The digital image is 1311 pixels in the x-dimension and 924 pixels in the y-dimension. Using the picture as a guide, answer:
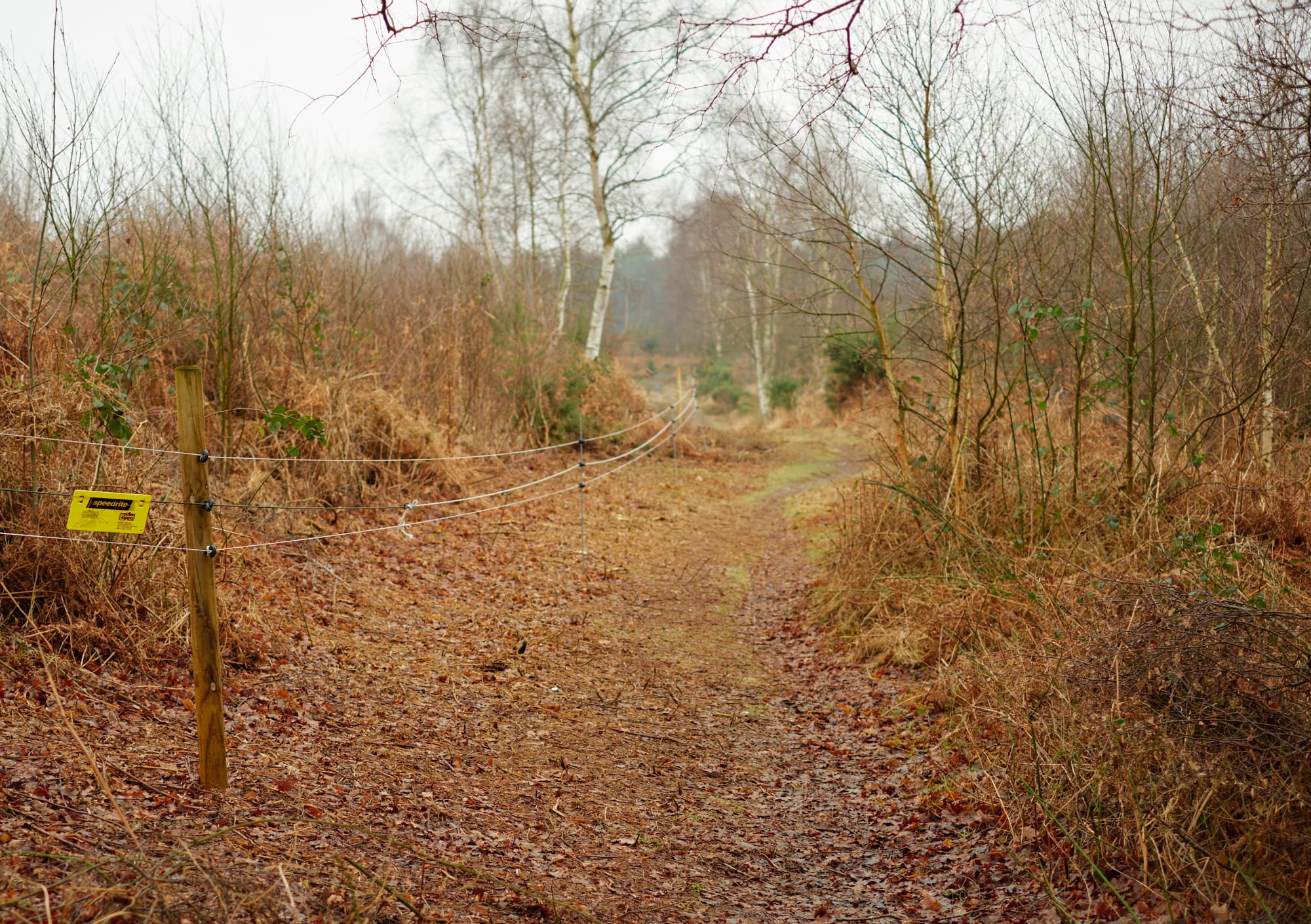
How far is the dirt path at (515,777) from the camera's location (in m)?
3.31

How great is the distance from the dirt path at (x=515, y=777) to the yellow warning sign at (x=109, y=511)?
1.01m

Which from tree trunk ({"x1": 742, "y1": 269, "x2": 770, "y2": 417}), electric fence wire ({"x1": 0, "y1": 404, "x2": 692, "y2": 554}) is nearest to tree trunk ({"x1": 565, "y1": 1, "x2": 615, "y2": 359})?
electric fence wire ({"x1": 0, "y1": 404, "x2": 692, "y2": 554})

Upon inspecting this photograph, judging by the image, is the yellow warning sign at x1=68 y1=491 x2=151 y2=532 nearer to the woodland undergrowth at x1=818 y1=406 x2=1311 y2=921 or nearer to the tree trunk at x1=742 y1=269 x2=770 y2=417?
the woodland undergrowth at x1=818 y1=406 x2=1311 y2=921

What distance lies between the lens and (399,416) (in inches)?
420

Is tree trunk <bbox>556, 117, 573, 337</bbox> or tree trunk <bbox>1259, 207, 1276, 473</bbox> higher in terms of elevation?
tree trunk <bbox>556, 117, 573, 337</bbox>

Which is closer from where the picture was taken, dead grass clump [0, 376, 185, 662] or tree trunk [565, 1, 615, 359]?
dead grass clump [0, 376, 185, 662]

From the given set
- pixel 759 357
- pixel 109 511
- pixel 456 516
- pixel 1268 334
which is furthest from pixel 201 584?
pixel 759 357

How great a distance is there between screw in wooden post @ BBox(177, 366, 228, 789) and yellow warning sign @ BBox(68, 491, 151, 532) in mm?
167

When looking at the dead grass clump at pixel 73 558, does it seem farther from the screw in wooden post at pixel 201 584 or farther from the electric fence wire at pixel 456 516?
the screw in wooden post at pixel 201 584

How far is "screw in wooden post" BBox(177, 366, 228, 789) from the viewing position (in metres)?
3.69

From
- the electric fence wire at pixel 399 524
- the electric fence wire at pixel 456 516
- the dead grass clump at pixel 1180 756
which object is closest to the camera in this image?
the dead grass clump at pixel 1180 756

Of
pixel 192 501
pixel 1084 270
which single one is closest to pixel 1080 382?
pixel 1084 270

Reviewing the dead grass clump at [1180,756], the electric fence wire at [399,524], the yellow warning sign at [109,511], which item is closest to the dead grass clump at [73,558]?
the electric fence wire at [399,524]

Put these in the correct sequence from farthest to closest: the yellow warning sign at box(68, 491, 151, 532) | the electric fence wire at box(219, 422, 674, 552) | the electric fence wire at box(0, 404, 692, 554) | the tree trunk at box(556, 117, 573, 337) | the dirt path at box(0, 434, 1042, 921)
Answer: the tree trunk at box(556, 117, 573, 337) < the electric fence wire at box(219, 422, 674, 552) < the electric fence wire at box(0, 404, 692, 554) < the yellow warning sign at box(68, 491, 151, 532) < the dirt path at box(0, 434, 1042, 921)
